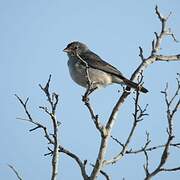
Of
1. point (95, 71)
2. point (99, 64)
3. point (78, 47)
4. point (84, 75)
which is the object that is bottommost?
point (84, 75)

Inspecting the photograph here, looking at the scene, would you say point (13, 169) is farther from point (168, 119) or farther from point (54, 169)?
Answer: point (168, 119)

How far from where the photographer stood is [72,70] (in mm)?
12336

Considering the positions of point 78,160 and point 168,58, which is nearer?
point 78,160

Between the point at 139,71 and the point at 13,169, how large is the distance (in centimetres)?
290

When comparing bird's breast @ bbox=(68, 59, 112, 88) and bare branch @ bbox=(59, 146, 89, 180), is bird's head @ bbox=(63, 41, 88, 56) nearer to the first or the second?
bird's breast @ bbox=(68, 59, 112, 88)

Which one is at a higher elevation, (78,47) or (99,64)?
(78,47)

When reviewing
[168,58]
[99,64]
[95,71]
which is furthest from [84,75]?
[168,58]

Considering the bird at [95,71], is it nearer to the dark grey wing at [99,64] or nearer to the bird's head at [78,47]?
the dark grey wing at [99,64]

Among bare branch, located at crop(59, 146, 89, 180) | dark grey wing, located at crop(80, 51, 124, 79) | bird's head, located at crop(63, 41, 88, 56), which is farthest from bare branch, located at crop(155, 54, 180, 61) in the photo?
bird's head, located at crop(63, 41, 88, 56)

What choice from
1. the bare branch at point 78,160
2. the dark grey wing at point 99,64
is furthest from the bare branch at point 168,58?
the dark grey wing at point 99,64

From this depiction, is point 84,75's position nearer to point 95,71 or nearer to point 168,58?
point 95,71

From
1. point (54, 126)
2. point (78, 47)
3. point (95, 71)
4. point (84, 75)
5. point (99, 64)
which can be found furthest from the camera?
point (78, 47)

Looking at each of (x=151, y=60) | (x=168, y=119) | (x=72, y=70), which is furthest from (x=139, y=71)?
(x=72, y=70)

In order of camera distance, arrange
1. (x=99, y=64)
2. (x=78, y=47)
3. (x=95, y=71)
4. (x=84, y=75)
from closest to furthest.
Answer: (x=84, y=75), (x=95, y=71), (x=99, y=64), (x=78, y=47)
